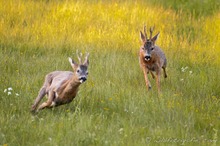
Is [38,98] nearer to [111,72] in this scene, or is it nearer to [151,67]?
[111,72]

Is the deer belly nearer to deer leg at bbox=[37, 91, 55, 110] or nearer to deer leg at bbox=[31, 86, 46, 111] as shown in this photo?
deer leg at bbox=[31, 86, 46, 111]

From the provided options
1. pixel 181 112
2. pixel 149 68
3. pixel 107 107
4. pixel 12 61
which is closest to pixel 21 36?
pixel 12 61

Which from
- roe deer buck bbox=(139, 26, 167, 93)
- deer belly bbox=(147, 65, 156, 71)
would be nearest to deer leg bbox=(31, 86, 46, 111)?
roe deer buck bbox=(139, 26, 167, 93)

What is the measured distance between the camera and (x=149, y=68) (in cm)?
1116

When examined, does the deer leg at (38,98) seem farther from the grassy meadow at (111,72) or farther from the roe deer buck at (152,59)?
the roe deer buck at (152,59)

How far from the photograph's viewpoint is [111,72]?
1135 centimetres

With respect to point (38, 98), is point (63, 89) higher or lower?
higher

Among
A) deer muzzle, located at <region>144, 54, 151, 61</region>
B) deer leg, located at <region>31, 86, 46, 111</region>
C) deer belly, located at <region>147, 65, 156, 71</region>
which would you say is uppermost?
deer muzzle, located at <region>144, 54, 151, 61</region>

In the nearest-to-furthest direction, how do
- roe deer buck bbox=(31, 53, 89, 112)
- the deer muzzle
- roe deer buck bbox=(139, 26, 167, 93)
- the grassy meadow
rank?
the grassy meadow, roe deer buck bbox=(31, 53, 89, 112), the deer muzzle, roe deer buck bbox=(139, 26, 167, 93)

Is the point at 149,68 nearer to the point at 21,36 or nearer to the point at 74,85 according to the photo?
the point at 74,85

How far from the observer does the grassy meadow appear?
7.59 m

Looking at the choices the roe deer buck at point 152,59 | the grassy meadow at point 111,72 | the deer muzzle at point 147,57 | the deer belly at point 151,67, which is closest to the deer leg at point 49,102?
the grassy meadow at point 111,72

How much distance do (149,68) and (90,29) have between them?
3901 millimetres

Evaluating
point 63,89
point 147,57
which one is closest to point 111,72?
point 147,57
